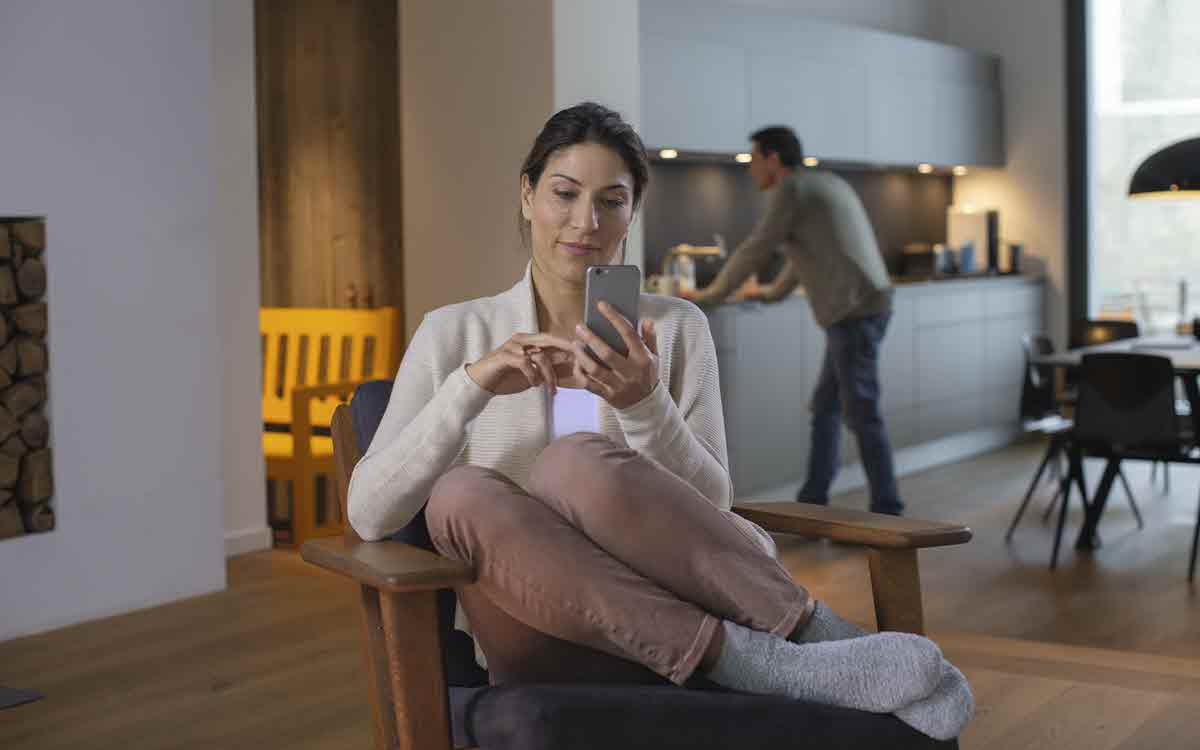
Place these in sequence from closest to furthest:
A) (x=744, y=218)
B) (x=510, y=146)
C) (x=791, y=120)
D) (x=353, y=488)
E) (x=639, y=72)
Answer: (x=353, y=488), (x=510, y=146), (x=639, y=72), (x=791, y=120), (x=744, y=218)

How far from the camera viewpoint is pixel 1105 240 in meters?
8.63

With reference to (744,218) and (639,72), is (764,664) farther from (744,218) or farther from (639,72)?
(744,218)

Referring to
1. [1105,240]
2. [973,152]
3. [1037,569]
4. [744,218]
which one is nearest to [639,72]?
[744,218]

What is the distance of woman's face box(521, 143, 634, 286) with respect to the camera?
2.45 meters

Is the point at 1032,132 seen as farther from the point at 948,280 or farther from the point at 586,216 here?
the point at 586,216

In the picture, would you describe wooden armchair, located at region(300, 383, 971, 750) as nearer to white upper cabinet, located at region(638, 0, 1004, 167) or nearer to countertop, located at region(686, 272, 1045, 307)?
white upper cabinet, located at region(638, 0, 1004, 167)

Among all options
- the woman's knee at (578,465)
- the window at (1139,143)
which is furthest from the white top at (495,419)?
the window at (1139,143)

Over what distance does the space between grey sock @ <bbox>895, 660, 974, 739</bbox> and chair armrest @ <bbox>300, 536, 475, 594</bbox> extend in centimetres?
62

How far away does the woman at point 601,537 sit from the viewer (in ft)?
6.72

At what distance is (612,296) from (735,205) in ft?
17.8

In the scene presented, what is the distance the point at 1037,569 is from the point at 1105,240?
3909 mm

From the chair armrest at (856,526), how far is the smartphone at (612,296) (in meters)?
0.46

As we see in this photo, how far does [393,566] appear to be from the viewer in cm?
195

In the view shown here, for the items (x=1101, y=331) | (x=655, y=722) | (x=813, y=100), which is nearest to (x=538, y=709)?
(x=655, y=722)
